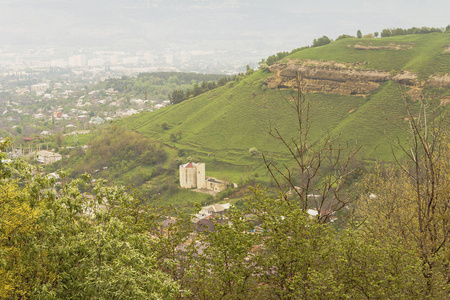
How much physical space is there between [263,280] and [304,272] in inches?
34.6

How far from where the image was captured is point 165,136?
2495 inches

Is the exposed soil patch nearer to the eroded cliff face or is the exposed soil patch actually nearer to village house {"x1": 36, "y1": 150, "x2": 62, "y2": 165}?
the eroded cliff face

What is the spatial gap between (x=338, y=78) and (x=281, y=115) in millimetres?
11364

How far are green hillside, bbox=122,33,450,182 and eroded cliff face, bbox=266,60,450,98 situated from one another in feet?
3.33

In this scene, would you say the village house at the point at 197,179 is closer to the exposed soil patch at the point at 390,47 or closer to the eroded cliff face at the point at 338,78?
the eroded cliff face at the point at 338,78

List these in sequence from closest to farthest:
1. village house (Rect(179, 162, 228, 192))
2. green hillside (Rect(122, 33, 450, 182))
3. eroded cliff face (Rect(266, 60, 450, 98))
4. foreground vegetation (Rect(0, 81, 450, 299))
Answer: foreground vegetation (Rect(0, 81, 450, 299)) → village house (Rect(179, 162, 228, 192)) → green hillside (Rect(122, 33, 450, 182)) → eroded cliff face (Rect(266, 60, 450, 98))

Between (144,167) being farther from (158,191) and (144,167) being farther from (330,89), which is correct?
(330,89)

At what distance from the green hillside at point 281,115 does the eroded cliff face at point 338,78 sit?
39.9 inches

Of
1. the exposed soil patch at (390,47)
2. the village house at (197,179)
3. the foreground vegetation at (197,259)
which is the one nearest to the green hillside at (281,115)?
the exposed soil patch at (390,47)

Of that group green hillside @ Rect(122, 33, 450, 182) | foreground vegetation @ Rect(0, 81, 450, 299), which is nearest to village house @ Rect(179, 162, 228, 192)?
green hillside @ Rect(122, 33, 450, 182)

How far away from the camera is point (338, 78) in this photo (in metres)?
60.8

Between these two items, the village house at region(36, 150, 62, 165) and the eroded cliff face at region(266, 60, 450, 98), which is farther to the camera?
the village house at region(36, 150, 62, 165)

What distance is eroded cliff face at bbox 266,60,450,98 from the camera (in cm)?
5450

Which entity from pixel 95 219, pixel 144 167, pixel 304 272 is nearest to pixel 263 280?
pixel 304 272
